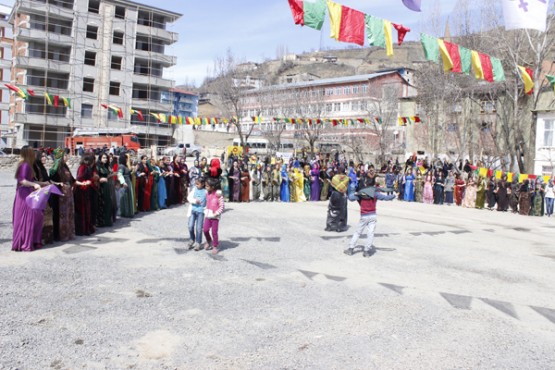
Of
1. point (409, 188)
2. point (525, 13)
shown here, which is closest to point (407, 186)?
point (409, 188)

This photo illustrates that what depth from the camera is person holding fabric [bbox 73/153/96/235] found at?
32.4 ft

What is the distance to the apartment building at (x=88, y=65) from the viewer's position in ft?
152

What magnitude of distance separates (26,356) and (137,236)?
5.95m

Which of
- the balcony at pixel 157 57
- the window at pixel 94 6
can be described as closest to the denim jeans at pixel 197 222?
the balcony at pixel 157 57

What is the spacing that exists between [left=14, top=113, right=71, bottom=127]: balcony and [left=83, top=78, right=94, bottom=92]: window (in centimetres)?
412

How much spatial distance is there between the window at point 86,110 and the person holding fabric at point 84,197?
139 feet

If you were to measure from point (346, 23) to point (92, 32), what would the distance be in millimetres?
44209

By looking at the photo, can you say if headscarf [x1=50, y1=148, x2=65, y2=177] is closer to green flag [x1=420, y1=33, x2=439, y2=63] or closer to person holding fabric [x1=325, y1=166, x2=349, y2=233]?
person holding fabric [x1=325, y1=166, x2=349, y2=233]

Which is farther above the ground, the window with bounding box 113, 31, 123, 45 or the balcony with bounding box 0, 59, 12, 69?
the window with bounding box 113, 31, 123, 45

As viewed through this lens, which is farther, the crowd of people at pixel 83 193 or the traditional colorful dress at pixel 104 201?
the traditional colorful dress at pixel 104 201

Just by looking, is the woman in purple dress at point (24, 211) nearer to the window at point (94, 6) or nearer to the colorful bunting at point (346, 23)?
the colorful bunting at point (346, 23)

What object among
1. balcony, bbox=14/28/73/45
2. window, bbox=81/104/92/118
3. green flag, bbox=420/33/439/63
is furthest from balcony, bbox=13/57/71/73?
green flag, bbox=420/33/439/63

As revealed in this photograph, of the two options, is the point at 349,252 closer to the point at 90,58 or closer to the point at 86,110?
the point at 86,110

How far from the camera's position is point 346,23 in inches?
517
